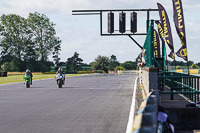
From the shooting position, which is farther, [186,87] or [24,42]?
[24,42]

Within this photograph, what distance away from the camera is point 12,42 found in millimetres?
92875

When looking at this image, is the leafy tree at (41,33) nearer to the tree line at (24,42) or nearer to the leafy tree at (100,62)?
the tree line at (24,42)

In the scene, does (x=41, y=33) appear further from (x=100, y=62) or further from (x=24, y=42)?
(x=100, y=62)

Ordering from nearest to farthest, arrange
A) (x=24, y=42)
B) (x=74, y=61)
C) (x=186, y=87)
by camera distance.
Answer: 1. (x=186, y=87)
2. (x=24, y=42)
3. (x=74, y=61)

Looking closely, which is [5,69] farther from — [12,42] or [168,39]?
[168,39]

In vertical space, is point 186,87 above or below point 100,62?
below

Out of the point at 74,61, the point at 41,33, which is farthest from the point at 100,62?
the point at 41,33

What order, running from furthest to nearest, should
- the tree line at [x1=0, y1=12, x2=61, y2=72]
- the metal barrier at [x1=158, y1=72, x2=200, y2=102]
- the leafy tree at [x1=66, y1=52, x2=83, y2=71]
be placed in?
the leafy tree at [x1=66, y1=52, x2=83, y2=71], the tree line at [x1=0, y1=12, x2=61, y2=72], the metal barrier at [x1=158, y1=72, x2=200, y2=102]

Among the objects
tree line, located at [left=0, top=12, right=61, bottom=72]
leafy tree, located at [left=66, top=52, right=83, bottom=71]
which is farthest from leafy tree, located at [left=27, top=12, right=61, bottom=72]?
leafy tree, located at [left=66, top=52, right=83, bottom=71]

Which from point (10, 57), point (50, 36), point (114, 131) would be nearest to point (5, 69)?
point (10, 57)

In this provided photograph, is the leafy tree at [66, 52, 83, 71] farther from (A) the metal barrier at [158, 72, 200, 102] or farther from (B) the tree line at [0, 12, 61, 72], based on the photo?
(A) the metal barrier at [158, 72, 200, 102]

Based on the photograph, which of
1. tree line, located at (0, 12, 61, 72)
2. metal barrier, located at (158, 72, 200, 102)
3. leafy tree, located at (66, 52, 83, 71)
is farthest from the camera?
leafy tree, located at (66, 52, 83, 71)

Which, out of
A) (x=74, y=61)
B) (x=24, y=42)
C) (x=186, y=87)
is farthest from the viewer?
(x=74, y=61)

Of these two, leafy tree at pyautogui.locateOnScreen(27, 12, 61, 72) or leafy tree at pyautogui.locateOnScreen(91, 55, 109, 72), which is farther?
leafy tree at pyautogui.locateOnScreen(91, 55, 109, 72)
